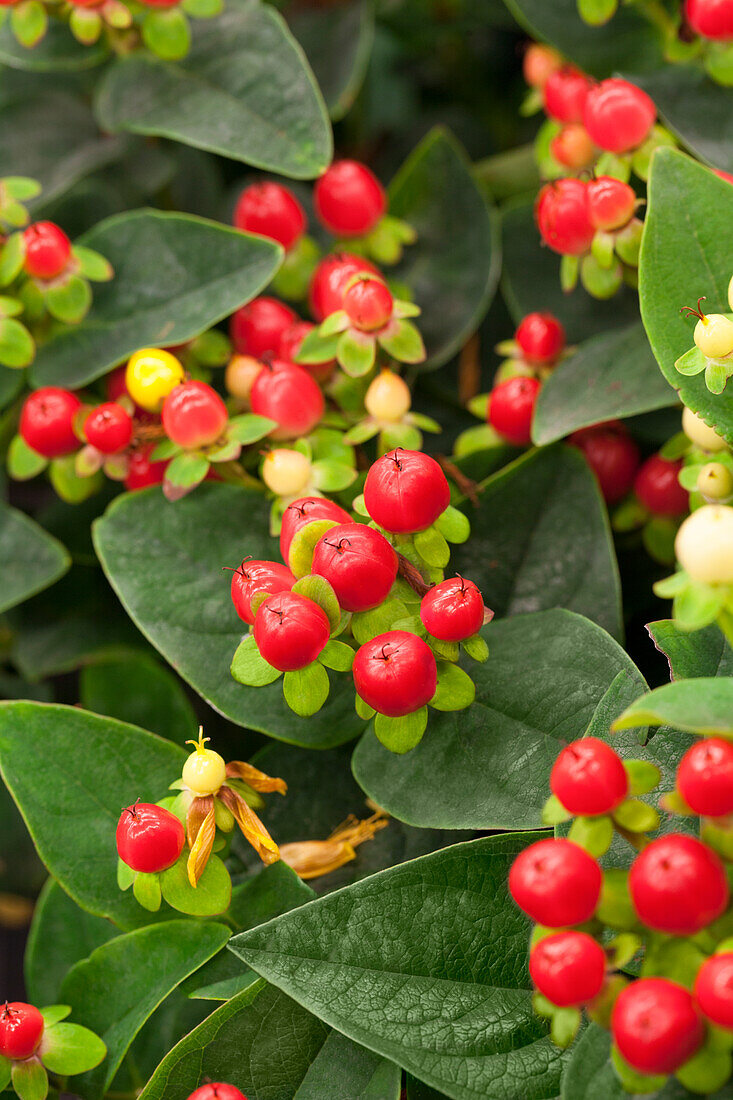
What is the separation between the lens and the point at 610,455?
1.94 ft

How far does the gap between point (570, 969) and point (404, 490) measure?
0.61ft

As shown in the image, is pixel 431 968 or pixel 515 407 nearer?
pixel 431 968

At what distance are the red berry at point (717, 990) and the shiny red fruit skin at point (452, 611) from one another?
0.50ft

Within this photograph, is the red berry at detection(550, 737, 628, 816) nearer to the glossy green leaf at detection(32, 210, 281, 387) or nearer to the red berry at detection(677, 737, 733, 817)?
the red berry at detection(677, 737, 733, 817)

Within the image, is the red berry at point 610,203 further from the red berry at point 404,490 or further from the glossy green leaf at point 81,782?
the glossy green leaf at point 81,782

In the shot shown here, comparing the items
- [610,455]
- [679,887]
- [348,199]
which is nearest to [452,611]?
[679,887]

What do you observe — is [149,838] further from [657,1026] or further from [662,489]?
[662,489]

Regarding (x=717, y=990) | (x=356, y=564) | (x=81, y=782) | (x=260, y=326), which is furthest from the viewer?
(x=260, y=326)

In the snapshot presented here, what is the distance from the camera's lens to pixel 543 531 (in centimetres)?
56

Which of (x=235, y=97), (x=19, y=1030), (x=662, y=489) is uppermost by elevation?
(x=235, y=97)

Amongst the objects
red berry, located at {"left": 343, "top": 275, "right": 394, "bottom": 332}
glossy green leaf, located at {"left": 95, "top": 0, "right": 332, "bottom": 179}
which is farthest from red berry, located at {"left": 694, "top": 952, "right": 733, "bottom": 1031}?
glossy green leaf, located at {"left": 95, "top": 0, "right": 332, "bottom": 179}

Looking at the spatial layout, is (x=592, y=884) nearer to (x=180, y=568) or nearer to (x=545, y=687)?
(x=545, y=687)

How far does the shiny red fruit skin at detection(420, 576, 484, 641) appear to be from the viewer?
15.7 inches

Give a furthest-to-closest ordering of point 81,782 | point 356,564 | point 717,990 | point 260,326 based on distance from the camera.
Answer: point 260,326 → point 81,782 → point 356,564 → point 717,990
